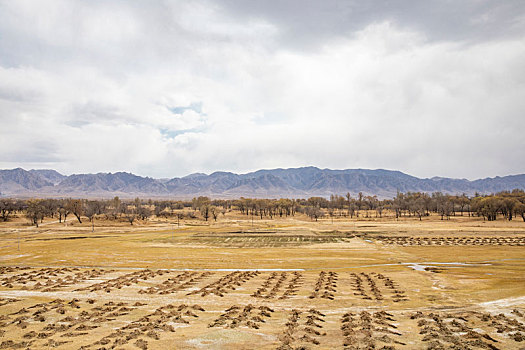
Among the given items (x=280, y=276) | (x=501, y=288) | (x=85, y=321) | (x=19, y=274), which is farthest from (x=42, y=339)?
(x=501, y=288)

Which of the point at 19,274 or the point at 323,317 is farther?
the point at 19,274

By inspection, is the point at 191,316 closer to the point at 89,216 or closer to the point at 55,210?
the point at 89,216

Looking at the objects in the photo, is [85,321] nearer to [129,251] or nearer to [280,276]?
[280,276]

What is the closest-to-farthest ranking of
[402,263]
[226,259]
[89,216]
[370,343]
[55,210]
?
[370,343] < [402,263] < [226,259] < [89,216] < [55,210]

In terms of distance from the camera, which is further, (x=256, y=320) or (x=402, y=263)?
(x=402, y=263)

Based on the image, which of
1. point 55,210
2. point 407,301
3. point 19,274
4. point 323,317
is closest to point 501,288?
point 407,301

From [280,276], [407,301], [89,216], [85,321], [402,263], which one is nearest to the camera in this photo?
[85,321]
